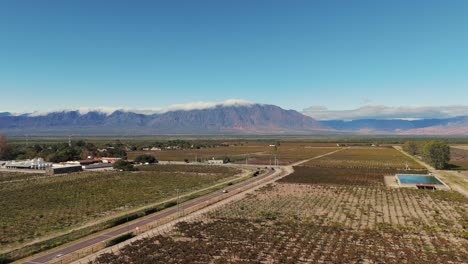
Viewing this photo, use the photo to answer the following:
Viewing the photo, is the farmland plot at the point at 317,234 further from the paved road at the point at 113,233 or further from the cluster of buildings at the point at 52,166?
the cluster of buildings at the point at 52,166

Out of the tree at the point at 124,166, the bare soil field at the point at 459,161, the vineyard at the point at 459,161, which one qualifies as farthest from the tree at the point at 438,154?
the tree at the point at 124,166

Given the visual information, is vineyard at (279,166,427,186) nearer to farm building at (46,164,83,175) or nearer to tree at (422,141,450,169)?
tree at (422,141,450,169)

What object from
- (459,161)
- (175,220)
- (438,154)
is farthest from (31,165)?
(459,161)

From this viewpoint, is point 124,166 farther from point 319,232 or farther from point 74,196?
point 319,232

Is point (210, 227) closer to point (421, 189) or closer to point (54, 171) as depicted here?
point (421, 189)

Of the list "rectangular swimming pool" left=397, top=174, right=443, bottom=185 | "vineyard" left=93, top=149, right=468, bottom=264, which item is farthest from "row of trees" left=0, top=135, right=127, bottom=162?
"rectangular swimming pool" left=397, top=174, right=443, bottom=185

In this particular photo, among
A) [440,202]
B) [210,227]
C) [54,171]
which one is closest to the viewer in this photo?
[210,227]

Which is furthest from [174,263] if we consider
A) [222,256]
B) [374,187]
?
[374,187]
